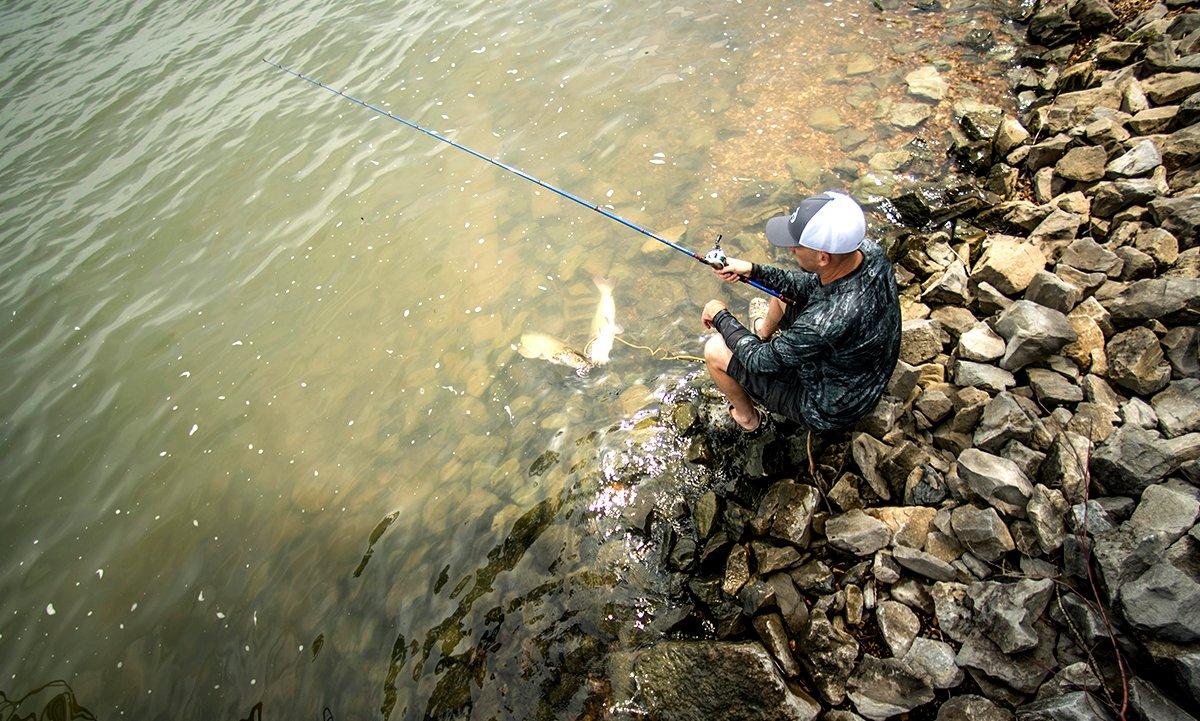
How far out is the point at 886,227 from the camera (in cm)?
621

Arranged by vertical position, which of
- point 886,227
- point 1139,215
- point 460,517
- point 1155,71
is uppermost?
point 1155,71

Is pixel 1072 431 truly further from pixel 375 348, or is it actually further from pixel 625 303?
pixel 375 348

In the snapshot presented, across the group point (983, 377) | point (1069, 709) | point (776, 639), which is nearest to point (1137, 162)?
point (983, 377)

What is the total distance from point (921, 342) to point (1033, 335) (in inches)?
28.5

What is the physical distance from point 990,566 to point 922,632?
0.56 m

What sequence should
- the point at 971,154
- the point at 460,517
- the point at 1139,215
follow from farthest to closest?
1. the point at 971,154
2. the point at 460,517
3. the point at 1139,215

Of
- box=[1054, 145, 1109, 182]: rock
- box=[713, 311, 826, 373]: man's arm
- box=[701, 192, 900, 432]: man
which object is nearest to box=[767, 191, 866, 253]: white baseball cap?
box=[701, 192, 900, 432]: man

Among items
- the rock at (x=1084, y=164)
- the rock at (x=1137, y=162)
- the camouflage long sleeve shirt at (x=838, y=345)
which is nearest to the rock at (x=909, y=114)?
the rock at (x=1084, y=164)

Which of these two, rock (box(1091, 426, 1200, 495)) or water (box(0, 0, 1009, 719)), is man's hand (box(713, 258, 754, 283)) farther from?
rock (box(1091, 426, 1200, 495))

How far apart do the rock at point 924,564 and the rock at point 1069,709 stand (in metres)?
0.74

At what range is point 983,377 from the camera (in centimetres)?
406

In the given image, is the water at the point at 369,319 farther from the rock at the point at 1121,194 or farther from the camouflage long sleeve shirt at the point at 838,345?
the rock at the point at 1121,194

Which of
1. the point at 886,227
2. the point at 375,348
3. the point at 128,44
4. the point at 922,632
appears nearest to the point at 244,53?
the point at 128,44

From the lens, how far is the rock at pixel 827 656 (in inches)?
132
